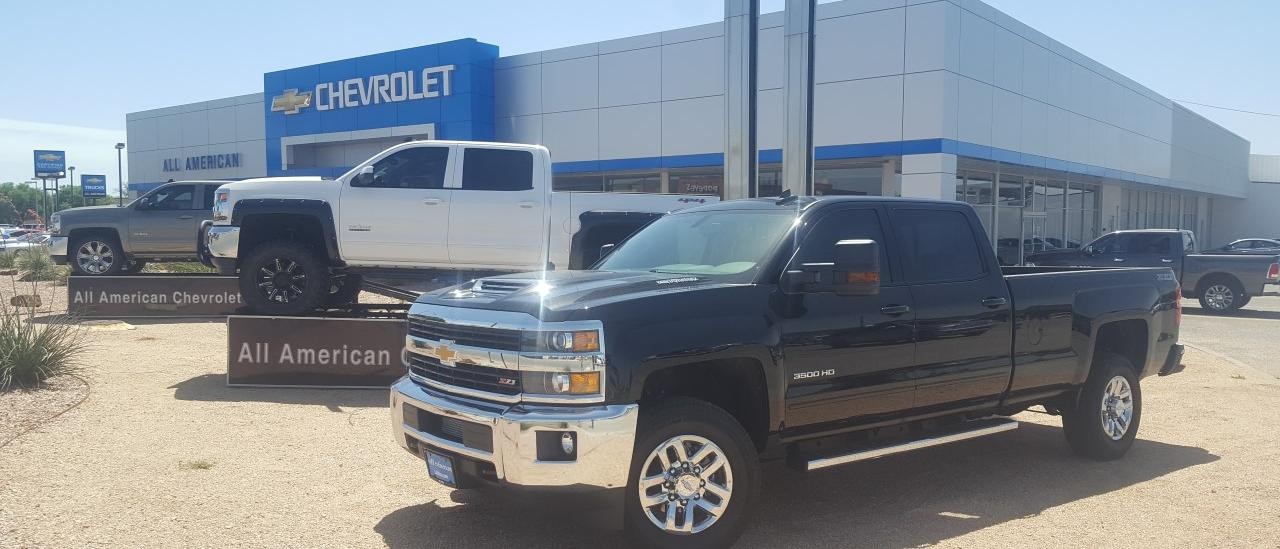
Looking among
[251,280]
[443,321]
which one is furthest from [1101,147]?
[443,321]

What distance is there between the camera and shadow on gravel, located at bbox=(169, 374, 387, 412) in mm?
8297

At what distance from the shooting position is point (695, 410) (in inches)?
178

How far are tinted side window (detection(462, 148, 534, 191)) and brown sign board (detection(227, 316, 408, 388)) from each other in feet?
6.66

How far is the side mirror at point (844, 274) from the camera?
4.73 m

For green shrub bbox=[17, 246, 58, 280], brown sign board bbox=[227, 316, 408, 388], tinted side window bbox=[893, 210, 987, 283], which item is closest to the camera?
tinted side window bbox=[893, 210, 987, 283]

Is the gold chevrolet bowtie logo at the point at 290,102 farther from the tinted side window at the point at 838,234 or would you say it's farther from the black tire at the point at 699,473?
the black tire at the point at 699,473

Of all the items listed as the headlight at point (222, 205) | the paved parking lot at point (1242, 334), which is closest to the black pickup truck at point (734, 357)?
the headlight at point (222, 205)

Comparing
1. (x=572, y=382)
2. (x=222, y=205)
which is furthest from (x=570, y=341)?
(x=222, y=205)

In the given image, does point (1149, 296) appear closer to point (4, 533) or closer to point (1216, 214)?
point (4, 533)

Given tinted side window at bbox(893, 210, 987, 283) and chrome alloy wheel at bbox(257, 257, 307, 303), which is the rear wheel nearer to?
tinted side window at bbox(893, 210, 987, 283)

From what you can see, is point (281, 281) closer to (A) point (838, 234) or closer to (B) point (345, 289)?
(B) point (345, 289)

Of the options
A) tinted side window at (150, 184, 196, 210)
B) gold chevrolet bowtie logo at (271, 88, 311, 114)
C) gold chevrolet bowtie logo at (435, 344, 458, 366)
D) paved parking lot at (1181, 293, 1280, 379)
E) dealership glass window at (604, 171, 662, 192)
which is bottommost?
paved parking lot at (1181, 293, 1280, 379)

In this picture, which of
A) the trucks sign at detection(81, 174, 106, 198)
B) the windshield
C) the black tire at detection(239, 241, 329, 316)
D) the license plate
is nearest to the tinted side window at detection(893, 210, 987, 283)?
the windshield

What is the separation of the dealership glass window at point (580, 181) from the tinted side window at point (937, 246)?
23.3 meters
